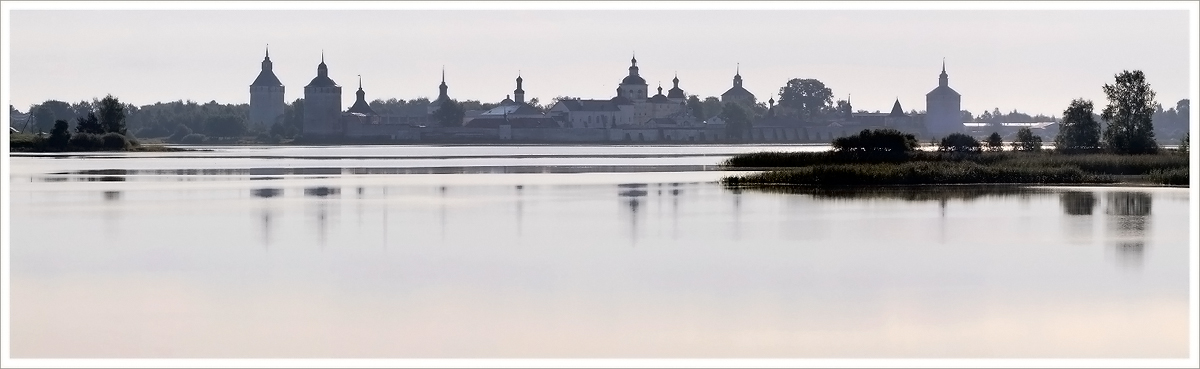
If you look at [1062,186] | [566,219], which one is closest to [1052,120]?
[1062,186]

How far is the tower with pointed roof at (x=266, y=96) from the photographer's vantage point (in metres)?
130

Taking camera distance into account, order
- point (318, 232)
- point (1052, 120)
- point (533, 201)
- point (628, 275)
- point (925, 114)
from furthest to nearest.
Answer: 1. point (1052, 120)
2. point (925, 114)
3. point (533, 201)
4. point (318, 232)
5. point (628, 275)

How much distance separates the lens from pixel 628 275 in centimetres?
1380

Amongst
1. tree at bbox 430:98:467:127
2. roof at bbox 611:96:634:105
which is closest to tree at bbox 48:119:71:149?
tree at bbox 430:98:467:127

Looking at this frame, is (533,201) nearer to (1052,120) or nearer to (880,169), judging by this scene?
(880,169)

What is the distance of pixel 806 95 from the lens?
139125mm

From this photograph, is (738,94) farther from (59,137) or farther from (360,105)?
(59,137)

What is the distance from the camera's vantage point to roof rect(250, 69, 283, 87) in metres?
131

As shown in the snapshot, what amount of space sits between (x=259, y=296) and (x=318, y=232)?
233 inches

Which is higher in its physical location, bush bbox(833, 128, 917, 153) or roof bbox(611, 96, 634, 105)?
roof bbox(611, 96, 634, 105)

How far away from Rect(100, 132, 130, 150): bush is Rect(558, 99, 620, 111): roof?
54441mm

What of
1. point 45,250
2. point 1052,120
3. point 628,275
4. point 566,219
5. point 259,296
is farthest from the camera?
point 1052,120

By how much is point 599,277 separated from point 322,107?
3880 inches

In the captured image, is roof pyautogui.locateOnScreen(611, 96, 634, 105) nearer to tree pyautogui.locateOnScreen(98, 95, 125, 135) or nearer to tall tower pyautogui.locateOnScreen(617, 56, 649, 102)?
tall tower pyautogui.locateOnScreen(617, 56, 649, 102)
